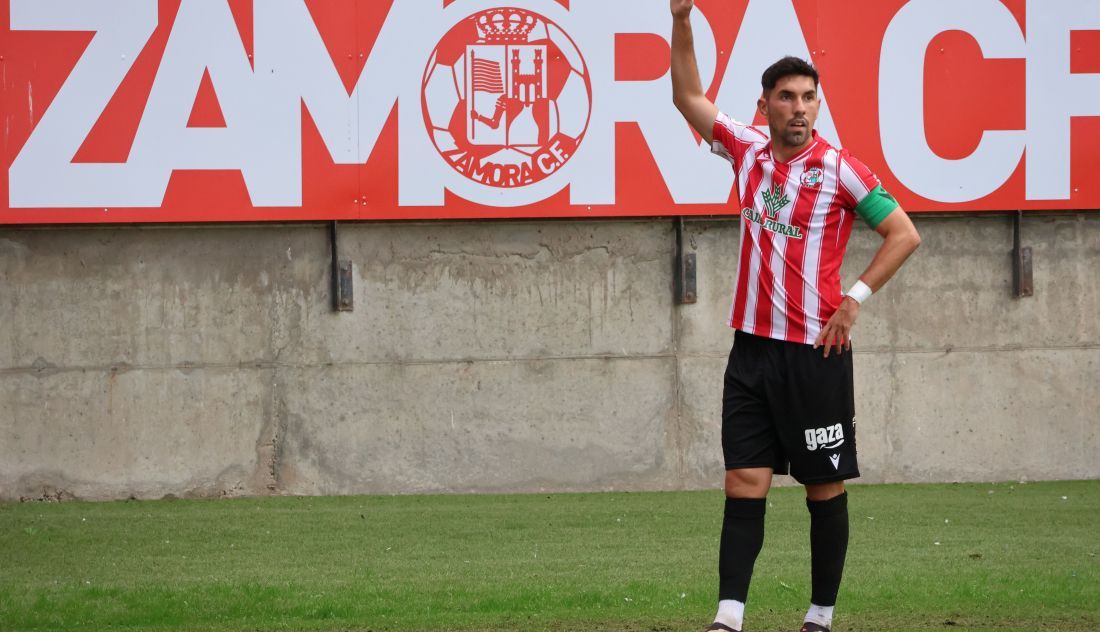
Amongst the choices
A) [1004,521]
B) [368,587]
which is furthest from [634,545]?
[1004,521]

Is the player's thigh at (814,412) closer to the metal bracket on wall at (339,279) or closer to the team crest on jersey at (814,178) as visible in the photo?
the team crest on jersey at (814,178)

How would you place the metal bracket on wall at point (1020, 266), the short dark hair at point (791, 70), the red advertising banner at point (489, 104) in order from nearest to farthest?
the short dark hair at point (791, 70) < the red advertising banner at point (489, 104) < the metal bracket on wall at point (1020, 266)

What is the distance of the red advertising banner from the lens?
942 centimetres

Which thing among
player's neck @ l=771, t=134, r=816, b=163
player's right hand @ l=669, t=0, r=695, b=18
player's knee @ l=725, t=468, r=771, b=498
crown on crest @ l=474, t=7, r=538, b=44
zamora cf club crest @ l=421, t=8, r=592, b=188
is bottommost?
player's knee @ l=725, t=468, r=771, b=498

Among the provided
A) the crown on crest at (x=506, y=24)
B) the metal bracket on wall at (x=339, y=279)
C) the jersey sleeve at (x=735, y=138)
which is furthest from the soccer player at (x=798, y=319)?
the metal bracket on wall at (x=339, y=279)

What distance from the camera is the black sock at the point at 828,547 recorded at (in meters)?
4.32

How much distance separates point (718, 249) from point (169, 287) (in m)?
3.88

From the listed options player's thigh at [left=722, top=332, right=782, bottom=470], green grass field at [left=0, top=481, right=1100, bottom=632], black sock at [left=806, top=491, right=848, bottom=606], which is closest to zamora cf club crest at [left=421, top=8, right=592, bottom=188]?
green grass field at [left=0, top=481, right=1100, bottom=632]

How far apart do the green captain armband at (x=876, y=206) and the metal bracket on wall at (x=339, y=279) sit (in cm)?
592

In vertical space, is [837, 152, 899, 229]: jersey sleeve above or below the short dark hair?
below

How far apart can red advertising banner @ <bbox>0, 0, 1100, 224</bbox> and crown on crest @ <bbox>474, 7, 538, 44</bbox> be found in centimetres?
1

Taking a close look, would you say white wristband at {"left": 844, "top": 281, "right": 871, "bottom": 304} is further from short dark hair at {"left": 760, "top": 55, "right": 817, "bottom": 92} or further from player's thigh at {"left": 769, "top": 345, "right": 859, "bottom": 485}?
short dark hair at {"left": 760, "top": 55, "right": 817, "bottom": 92}

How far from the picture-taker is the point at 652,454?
996 cm

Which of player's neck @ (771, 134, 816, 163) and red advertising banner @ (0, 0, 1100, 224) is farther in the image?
red advertising banner @ (0, 0, 1100, 224)
